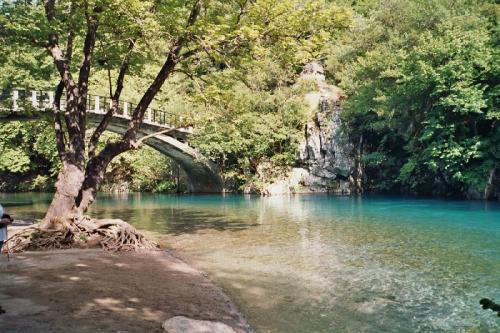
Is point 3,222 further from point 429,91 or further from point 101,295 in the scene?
point 429,91

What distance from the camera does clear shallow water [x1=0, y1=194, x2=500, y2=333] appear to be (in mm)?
8047

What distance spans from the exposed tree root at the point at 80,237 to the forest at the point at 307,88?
201 inches

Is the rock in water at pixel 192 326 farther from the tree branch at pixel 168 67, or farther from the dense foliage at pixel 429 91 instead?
the dense foliage at pixel 429 91

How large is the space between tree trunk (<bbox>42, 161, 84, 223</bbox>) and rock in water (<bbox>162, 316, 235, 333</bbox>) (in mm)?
9055

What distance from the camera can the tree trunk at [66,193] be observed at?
14312 mm

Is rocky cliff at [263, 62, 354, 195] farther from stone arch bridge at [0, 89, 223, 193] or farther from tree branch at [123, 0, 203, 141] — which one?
tree branch at [123, 0, 203, 141]

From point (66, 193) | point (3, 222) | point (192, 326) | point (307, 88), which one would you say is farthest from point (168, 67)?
point (307, 88)

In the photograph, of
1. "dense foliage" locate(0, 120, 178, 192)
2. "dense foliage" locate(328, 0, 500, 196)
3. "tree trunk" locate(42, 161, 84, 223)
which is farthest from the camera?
"dense foliage" locate(0, 120, 178, 192)

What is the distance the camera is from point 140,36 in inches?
559

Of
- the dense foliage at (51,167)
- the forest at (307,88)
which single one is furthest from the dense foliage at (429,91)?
the dense foliage at (51,167)

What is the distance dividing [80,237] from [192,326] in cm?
867

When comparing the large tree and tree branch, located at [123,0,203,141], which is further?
tree branch, located at [123,0,203,141]

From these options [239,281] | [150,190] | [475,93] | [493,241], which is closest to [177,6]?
[239,281]

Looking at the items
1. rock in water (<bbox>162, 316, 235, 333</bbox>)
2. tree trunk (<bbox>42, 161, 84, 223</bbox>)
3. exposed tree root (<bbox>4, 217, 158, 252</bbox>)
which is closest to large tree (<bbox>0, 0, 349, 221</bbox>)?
tree trunk (<bbox>42, 161, 84, 223</bbox>)
